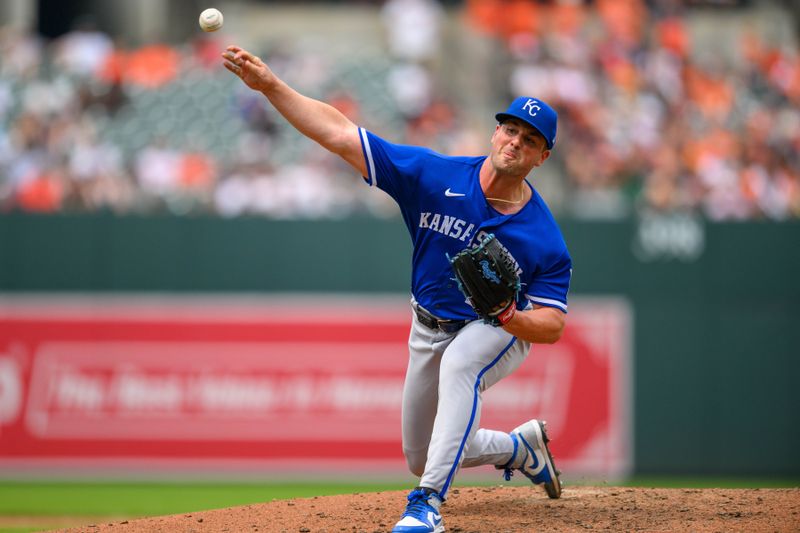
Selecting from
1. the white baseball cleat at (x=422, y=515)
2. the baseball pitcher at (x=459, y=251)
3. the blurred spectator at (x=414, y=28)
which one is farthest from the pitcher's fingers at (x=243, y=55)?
the blurred spectator at (x=414, y=28)

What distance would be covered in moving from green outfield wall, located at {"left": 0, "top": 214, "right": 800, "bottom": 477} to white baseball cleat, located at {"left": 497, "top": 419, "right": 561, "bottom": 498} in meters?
5.47

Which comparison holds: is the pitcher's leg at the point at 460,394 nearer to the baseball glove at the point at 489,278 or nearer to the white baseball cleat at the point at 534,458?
the baseball glove at the point at 489,278

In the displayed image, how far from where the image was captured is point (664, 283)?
1130cm

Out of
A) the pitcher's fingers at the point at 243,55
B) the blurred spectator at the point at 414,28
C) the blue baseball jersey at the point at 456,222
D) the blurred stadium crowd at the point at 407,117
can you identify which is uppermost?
the blurred spectator at the point at 414,28

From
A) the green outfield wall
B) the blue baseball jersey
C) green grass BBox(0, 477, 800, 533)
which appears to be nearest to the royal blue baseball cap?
the blue baseball jersey

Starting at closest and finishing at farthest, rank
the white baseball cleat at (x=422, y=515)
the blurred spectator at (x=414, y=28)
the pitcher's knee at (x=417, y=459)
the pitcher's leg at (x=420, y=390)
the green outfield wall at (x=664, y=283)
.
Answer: the white baseball cleat at (x=422, y=515) < the pitcher's leg at (x=420, y=390) < the pitcher's knee at (x=417, y=459) < the green outfield wall at (x=664, y=283) < the blurred spectator at (x=414, y=28)

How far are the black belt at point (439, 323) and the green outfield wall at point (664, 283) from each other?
5.87m

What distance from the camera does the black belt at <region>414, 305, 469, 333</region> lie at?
5.18 m

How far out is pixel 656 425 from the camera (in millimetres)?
11203

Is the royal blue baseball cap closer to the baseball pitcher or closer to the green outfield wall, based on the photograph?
the baseball pitcher

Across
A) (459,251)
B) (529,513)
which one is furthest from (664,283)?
(459,251)

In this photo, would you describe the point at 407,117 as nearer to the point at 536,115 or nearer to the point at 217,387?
the point at 217,387

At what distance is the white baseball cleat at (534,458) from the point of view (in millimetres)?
5617

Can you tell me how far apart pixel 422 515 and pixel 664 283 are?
279 inches
